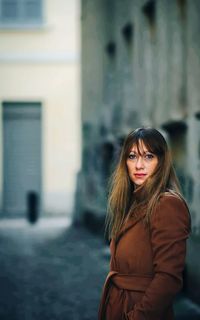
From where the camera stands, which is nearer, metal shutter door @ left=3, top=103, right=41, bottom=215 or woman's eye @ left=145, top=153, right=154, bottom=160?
woman's eye @ left=145, top=153, right=154, bottom=160

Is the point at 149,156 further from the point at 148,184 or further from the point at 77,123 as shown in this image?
the point at 77,123

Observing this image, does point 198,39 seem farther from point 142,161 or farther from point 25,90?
point 25,90

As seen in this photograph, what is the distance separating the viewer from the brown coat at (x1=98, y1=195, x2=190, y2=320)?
2.44 meters

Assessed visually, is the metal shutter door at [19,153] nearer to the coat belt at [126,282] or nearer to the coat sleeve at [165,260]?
the coat belt at [126,282]

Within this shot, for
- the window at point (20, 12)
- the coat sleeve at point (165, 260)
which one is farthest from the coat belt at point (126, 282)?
the window at point (20, 12)

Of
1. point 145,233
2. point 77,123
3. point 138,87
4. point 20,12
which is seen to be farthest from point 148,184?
point 20,12

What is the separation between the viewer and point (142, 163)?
268 cm

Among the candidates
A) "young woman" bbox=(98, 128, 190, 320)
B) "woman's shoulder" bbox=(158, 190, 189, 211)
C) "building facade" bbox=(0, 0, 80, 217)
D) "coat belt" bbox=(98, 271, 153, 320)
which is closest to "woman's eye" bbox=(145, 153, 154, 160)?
"young woman" bbox=(98, 128, 190, 320)

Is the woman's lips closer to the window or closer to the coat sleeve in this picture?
the coat sleeve

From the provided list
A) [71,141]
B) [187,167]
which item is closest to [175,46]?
[187,167]

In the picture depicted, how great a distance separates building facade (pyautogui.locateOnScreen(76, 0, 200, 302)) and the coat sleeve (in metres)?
3.70

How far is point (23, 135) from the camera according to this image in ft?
57.4

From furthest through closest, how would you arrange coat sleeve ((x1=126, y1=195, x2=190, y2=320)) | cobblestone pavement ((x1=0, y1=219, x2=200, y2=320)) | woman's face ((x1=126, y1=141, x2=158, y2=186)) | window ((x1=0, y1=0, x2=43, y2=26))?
window ((x1=0, y1=0, x2=43, y2=26)), cobblestone pavement ((x1=0, y1=219, x2=200, y2=320)), woman's face ((x1=126, y1=141, x2=158, y2=186)), coat sleeve ((x1=126, y1=195, x2=190, y2=320))

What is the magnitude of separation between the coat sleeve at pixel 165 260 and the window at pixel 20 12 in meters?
15.8
